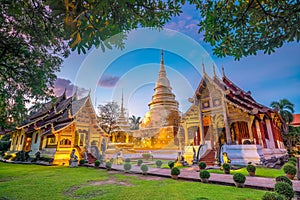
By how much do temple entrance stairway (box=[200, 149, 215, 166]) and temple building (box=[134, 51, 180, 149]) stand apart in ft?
29.7

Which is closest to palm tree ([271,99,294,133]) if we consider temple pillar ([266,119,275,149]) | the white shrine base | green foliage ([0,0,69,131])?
temple pillar ([266,119,275,149])

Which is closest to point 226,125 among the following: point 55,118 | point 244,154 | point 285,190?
point 244,154

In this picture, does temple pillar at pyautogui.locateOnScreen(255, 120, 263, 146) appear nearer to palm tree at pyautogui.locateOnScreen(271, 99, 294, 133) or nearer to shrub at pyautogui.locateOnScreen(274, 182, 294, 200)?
shrub at pyautogui.locateOnScreen(274, 182, 294, 200)

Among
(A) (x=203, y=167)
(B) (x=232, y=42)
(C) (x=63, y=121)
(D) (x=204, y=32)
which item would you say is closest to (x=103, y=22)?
(D) (x=204, y=32)

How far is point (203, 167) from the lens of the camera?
878cm

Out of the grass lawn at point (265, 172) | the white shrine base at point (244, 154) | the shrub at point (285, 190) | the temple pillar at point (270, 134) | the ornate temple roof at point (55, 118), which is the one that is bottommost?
the grass lawn at point (265, 172)

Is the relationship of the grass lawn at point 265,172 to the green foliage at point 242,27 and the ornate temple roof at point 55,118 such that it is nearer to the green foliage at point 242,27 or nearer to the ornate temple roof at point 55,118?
A: the green foliage at point 242,27

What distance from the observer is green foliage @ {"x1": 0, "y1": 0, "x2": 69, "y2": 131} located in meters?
5.24

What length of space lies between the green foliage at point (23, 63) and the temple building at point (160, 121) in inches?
679

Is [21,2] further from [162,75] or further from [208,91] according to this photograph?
[162,75]

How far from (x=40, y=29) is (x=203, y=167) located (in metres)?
9.07

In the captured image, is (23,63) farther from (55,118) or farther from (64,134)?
(55,118)

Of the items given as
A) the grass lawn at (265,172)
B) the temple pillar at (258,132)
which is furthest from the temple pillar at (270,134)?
the grass lawn at (265,172)

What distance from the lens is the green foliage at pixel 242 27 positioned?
3105mm
